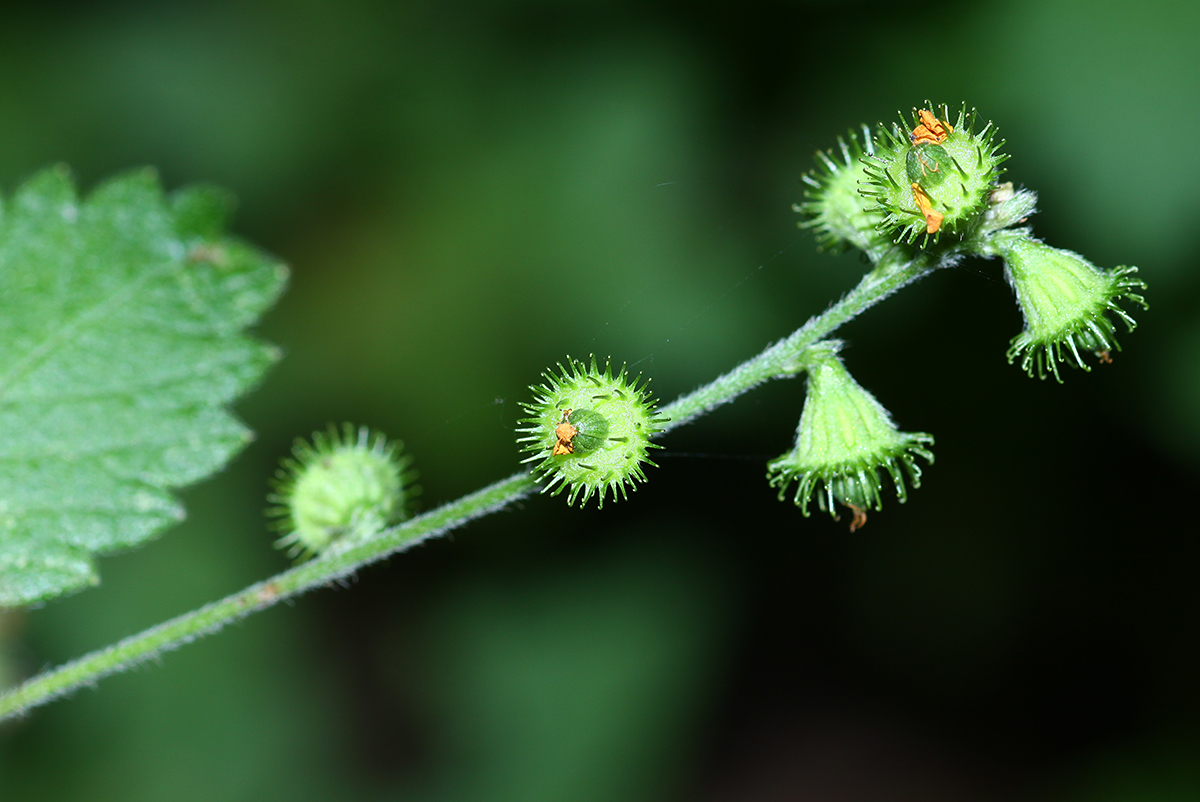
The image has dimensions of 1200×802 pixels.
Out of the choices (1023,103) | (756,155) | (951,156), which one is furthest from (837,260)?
(951,156)

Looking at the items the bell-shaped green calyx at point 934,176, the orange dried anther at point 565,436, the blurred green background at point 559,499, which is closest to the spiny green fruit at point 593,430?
the orange dried anther at point 565,436

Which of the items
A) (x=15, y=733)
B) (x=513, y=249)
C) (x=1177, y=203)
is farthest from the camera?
(x=513, y=249)

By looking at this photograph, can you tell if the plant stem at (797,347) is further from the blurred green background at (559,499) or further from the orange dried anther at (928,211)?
the blurred green background at (559,499)

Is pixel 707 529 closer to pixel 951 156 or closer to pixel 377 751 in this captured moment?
pixel 377 751

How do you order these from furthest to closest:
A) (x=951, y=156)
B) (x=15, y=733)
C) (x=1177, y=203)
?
(x=15, y=733) → (x=1177, y=203) → (x=951, y=156)

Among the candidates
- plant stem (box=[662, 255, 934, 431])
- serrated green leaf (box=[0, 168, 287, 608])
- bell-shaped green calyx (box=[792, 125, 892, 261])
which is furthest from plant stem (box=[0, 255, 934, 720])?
serrated green leaf (box=[0, 168, 287, 608])

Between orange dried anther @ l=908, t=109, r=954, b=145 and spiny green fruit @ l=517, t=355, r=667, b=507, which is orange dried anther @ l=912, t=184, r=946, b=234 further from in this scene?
spiny green fruit @ l=517, t=355, r=667, b=507

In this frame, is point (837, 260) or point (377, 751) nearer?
point (837, 260)
